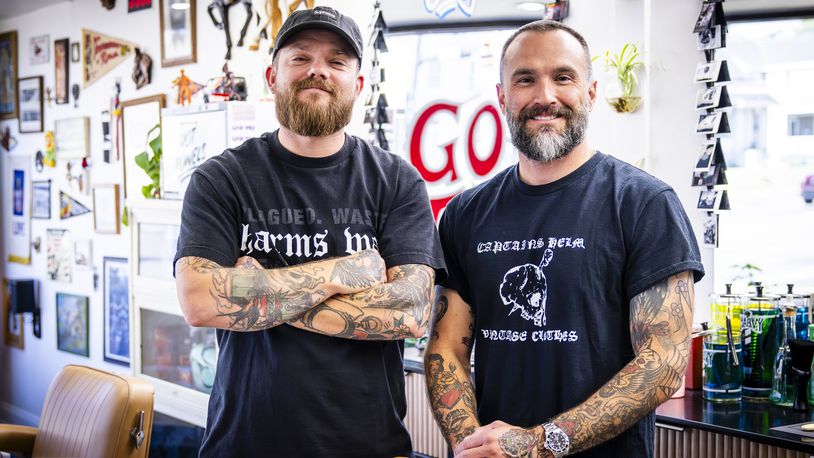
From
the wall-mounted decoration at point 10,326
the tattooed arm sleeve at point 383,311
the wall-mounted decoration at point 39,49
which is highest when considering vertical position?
the wall-mounted decoration at point 39,49

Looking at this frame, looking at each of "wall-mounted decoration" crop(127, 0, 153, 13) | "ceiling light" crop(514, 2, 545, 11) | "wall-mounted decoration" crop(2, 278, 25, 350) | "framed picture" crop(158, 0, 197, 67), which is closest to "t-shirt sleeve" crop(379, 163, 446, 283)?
"ceiling light" crop(514, 2, 545, 11)

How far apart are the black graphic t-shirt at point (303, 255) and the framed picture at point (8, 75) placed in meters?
5.82

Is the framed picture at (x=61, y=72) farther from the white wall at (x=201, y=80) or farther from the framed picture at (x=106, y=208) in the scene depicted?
the framed picture at (x=106, y=208)

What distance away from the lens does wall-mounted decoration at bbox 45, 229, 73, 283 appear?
6.34m

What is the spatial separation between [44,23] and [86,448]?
503cm

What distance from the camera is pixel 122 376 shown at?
8.58ft

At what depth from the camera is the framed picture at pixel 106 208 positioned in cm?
578

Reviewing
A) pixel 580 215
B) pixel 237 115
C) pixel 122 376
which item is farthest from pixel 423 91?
pixel 580 215

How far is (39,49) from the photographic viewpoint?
6.64m

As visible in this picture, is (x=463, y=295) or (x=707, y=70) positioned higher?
(x=707, y=70)

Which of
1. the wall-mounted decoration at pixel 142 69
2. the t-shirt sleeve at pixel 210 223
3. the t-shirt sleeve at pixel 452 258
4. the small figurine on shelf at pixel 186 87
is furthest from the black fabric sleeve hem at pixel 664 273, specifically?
the wall-mounted decoration at pixel 142 69

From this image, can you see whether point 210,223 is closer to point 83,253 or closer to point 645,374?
point 645,374

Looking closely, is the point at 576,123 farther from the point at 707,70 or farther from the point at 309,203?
the point at 707,70

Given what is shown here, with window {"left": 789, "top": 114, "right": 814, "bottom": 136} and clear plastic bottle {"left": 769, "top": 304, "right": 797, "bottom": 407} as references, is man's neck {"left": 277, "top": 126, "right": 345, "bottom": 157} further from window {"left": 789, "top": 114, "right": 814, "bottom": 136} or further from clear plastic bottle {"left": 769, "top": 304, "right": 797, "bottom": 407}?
window {"left": 789, "top": 114, "right": 814, "bottom": 136}
